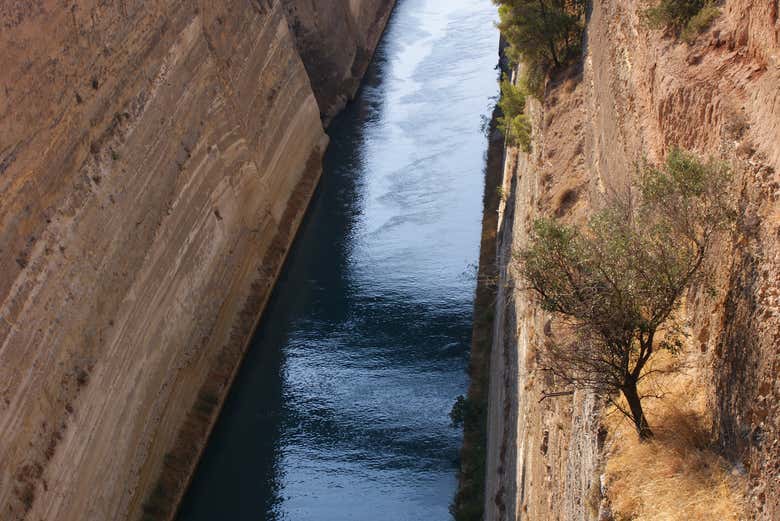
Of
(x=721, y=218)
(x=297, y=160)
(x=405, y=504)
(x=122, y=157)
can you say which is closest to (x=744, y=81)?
(x=721, y=218)

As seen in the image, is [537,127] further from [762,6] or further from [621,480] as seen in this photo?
[621,480]

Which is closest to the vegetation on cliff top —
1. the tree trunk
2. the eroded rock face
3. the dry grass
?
the dry grass

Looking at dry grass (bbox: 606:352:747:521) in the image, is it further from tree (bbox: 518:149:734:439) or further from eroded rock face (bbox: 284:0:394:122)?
eroded rock face (bbox: 284:0:394:122)

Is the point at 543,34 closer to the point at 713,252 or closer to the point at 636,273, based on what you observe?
the point at 713,252

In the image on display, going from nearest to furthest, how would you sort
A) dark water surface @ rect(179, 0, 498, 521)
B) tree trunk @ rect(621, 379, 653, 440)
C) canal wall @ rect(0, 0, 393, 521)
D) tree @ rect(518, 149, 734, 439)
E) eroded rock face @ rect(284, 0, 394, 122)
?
tree @ rect(518, 149, 734, 439), tree trunk @ rect(621, 379, 653, 440), canal wall @ rect(0, 0, 393, 521), dark water surface @ rect(179, 0, 498, 521), eroded rock face @ rect(284, 0, 394, 122)

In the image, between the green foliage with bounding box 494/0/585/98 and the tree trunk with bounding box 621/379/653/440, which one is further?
the green foliage with bounding box 494/0/585/98

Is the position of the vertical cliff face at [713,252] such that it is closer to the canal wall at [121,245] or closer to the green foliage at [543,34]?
the green foliage at [543,34]

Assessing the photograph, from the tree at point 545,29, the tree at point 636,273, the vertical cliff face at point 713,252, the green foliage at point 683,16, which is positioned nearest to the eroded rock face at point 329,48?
the tree at point 545,29
